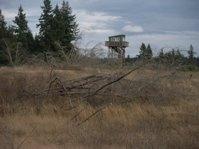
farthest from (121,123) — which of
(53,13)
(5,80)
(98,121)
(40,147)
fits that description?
(53,13)

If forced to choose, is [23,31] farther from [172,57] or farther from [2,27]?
[172,57]

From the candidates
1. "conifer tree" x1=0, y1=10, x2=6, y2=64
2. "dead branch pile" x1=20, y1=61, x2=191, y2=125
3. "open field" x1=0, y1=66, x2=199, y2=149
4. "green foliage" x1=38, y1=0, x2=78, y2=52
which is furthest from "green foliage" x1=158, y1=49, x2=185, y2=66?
"green foliage" x1=38, y1=0, x2=78, y2=52

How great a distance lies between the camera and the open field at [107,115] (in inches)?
402

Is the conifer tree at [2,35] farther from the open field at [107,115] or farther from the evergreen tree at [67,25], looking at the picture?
the open field at [107,115]

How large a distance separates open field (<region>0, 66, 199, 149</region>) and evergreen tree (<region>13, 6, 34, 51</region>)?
41012mm

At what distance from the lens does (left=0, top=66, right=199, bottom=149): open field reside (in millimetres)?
10211

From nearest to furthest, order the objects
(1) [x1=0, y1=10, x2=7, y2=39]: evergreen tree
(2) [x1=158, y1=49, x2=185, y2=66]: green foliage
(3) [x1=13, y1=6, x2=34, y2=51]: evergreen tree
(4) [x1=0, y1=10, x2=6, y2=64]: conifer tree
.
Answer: (2) [x1=158, y1=49, x2=185, y2=66]: green foliage < (4) [x1=0, y1=10, x2=6, y2=64]: conifer tree < (1) [x1=0, y1=10, x2=7, y2=39]: evergreen tree < (3) [x1=13, y1=6, x2=34, y2=51]: evergreen tree

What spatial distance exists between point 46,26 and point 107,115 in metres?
46.9

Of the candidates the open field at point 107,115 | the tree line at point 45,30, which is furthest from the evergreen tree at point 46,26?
the open field at point 107,115

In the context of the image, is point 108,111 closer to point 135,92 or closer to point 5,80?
point 135,92

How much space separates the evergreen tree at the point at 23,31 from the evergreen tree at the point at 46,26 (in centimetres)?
153

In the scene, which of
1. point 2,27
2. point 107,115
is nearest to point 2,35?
point 2,27

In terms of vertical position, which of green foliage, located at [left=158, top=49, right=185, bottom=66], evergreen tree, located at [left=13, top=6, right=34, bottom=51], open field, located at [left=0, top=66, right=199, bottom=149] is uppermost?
evergreen tree, located at [left=13, top=6, right=34, bottom=51]

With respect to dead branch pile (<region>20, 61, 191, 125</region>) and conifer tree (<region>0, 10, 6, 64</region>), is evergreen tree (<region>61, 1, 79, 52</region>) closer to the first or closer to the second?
conifer tree (<region>0, 10, 6, 64</region>)
